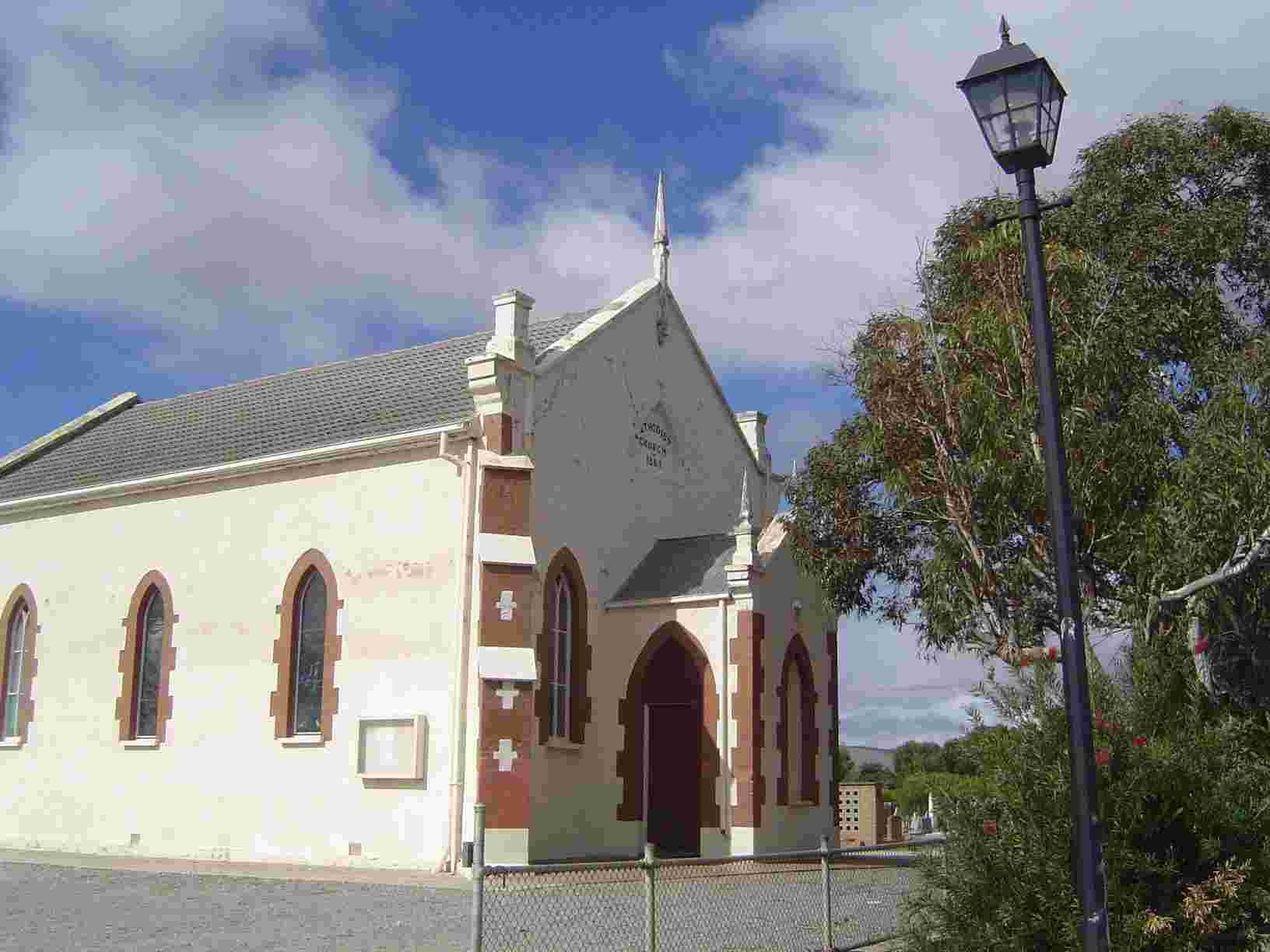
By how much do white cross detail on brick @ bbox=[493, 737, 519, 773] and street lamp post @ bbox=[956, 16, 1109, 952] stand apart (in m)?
10.8

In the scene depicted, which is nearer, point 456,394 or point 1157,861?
point 1157,861

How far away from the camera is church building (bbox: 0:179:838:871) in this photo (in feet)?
64.3

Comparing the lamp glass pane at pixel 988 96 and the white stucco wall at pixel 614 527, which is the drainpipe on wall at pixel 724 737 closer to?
the white stucco wall at pixel 614 527

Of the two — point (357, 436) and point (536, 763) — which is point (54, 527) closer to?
point (357, 436)

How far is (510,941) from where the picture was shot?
11344mm

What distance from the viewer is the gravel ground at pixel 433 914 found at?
38.7 feet

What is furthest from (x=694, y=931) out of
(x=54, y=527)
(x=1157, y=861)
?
(x=54, y=527)

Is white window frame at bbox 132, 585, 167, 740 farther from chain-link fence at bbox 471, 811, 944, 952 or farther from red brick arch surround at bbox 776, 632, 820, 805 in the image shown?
red brick arch surround at bbox 776, 632, 820, 805

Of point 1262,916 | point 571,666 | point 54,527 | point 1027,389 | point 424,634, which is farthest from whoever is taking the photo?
point 54,527

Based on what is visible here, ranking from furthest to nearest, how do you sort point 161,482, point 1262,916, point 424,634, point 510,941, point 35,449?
point 35,449, point 161,482, point 424,634, point 510,941, point 1262,916

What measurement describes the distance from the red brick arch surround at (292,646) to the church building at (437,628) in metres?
0.05

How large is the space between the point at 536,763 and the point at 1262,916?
12.1 m

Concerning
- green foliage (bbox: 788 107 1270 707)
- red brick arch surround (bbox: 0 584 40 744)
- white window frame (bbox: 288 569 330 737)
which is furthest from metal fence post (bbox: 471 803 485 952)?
red brick arch surround (bbox: 0 584 40 744)

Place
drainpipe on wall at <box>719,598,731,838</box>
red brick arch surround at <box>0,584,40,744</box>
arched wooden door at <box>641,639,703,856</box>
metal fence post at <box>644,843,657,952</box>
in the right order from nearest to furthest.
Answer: metal fence post at <box>644,843,657,952</box>
drainpipe on wall at <box>719,598,731,838</box>
arched wooden door at <box>641,639,703,856</box>
red brick arch surround at <box>0,584,40,744</box>
